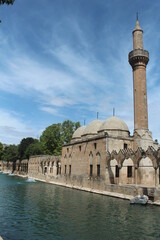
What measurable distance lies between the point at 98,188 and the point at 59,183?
10.1 meters

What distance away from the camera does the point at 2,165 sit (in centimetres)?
8012

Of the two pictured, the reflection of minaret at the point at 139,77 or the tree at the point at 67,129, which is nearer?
the reflection of minaret at the point at 139,77

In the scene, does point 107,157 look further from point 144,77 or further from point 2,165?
point 2,165

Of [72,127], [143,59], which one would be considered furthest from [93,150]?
[72,127]

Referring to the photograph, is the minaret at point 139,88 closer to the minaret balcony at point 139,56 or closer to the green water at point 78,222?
the minaret balcony at point 139,56

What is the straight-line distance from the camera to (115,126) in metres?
26.7

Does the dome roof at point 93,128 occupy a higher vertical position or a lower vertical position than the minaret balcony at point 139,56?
lower

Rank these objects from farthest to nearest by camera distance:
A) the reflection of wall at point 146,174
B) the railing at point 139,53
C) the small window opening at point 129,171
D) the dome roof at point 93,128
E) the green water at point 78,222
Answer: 1. the dome roof at point 93,128
2. the railing at point 139,53
3. the small window opening at point 129,171
4. the reflection of wall at point 146,174
5. the green water at point 78,222

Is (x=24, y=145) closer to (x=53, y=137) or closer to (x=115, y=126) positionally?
(x=53, y=137)

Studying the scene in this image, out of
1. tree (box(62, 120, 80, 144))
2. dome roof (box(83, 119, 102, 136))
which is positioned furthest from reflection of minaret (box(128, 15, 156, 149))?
tree (box(62, 120, 80, 144))

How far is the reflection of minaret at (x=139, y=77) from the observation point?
23469 mm

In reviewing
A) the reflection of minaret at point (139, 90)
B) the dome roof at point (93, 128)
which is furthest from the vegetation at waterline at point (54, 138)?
the reflection of minaret at point (139, 90)

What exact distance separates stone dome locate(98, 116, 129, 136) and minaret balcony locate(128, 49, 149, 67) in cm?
710

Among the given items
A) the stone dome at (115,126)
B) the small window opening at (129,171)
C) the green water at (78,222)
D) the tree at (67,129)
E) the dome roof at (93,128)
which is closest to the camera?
the green water at (78,222)
